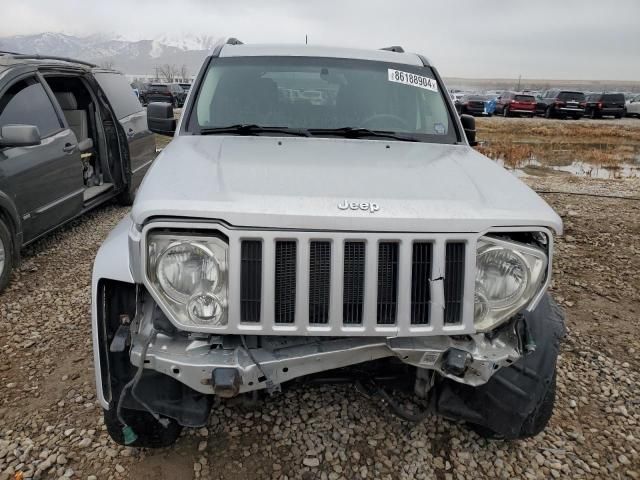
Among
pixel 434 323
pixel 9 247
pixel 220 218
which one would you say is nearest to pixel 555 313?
pixel 434 323

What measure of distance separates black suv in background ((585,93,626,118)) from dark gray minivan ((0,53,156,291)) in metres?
30.0

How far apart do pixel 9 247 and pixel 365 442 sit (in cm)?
344

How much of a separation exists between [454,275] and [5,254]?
3894 mm

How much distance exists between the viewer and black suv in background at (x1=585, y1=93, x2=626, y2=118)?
3009cm

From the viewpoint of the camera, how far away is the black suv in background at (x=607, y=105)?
30094 millimetres

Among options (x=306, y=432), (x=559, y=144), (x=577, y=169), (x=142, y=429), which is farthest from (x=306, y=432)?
(x=559, y=144)

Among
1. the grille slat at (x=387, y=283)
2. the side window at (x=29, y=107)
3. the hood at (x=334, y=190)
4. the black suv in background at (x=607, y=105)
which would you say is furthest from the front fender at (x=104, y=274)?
the black suv in background at (x=607, y=105)

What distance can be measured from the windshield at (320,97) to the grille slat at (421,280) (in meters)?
1.37

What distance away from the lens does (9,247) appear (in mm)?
4332

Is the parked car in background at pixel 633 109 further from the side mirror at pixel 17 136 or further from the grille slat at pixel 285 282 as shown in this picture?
the grille slat at pixel 285 282

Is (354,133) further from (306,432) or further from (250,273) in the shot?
(306,432)

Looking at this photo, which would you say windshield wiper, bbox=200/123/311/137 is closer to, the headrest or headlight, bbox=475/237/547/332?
headlight, bbox=475/237/547/332

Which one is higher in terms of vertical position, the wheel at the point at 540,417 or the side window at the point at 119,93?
the side window at the point at 119,93

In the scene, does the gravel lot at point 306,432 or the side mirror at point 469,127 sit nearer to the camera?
the gravel lot at point 306,432
